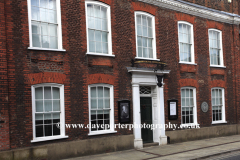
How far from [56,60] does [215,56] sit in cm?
993

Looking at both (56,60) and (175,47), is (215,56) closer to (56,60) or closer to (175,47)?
(175,47)

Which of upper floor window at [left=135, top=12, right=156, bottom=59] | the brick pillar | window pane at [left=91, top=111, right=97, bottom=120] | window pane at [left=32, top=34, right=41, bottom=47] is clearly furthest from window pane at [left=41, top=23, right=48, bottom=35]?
upper floor window at [left=135, top=12, right=156, bottom=59]

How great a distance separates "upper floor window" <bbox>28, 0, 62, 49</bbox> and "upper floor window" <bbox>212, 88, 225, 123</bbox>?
9703 mm

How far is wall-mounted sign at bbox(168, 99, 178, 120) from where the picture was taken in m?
12.8

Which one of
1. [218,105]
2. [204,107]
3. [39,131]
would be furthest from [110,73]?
[218,105]

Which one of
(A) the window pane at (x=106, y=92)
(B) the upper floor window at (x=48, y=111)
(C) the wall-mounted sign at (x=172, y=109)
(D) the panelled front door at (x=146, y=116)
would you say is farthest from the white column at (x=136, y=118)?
(B) the upper floor window at (x=48, y=111)

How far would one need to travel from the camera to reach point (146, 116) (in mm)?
12336

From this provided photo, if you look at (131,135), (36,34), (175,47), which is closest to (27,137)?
Answer: (36,34)

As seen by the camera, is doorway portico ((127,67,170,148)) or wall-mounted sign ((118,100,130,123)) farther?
doorway portico ((127,67,170,148))

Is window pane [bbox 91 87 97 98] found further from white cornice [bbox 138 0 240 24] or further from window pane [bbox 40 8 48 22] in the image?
white cornice [bbox 138 0 240 24]

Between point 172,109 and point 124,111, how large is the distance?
9.73 feet

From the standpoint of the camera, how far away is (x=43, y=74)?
916 cm

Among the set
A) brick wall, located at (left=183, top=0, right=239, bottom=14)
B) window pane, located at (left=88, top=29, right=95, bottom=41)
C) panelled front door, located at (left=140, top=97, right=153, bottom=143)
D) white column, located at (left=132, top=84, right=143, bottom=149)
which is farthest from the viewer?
brick wall, located at (left=183, top=0, right=239, bottom=14)

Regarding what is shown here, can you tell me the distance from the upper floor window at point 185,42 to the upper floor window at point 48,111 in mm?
7073
